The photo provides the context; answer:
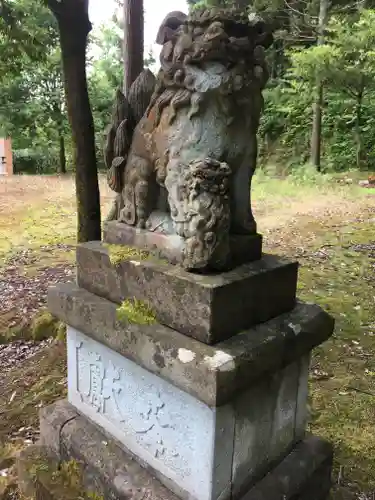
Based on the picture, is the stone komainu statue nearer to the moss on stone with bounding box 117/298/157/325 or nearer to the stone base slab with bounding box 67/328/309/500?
the moss on stone with bounding box 117/298/157/325

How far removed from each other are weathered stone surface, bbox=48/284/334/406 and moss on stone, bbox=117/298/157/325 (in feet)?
0.08

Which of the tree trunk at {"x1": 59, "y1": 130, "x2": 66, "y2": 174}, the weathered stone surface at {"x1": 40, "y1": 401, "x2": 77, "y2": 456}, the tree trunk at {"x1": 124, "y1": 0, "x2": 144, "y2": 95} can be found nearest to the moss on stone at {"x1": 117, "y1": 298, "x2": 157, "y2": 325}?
the weathered stone surface at {"x1": 40, "y1": 401, "x2": 77, "y2": 456}

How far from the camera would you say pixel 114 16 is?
17766 millimetres

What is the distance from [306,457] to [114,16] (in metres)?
18.7

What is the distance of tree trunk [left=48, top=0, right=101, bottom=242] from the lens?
156 inches

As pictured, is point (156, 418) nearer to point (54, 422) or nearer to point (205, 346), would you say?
point (205, 346)

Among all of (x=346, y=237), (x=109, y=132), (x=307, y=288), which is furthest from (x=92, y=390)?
(x=346, y=237)

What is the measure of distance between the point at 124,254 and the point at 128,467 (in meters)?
0.95

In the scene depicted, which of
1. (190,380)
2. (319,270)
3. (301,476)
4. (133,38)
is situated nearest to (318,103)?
(319,270)

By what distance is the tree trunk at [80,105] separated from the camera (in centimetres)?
396

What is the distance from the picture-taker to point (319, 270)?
5.74m

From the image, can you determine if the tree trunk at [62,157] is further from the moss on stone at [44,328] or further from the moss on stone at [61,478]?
the moss on stone at [61,478]

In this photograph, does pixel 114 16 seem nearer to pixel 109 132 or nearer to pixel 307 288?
pixel 307 288

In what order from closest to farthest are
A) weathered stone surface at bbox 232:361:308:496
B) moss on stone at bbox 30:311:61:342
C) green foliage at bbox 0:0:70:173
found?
weathered stone surface at bbox 232:361:308:496, moss on stone at bbox 30:311:61:342, green foliage at bbox 0:0:70:173
